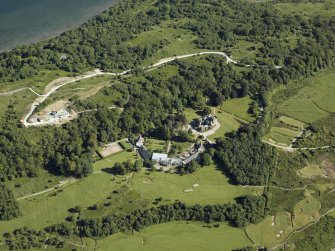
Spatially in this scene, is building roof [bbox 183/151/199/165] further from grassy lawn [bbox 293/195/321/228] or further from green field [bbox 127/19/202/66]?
green field [bbox 127/19/202/66]

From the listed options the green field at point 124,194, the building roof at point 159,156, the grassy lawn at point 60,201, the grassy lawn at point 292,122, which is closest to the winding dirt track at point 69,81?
the green field at point 124,194

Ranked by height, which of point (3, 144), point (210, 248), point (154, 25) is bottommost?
point (210, 248)

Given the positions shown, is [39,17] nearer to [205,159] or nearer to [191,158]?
[191,158]

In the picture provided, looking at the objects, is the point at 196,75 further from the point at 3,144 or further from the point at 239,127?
the point at 3,144

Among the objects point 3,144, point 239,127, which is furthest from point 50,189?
point 239,127

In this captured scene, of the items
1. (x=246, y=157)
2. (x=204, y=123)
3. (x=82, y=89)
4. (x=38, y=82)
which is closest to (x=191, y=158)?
(x=246, y=157)

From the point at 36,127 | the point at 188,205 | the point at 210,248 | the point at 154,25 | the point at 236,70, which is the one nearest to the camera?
the point at 210,248
